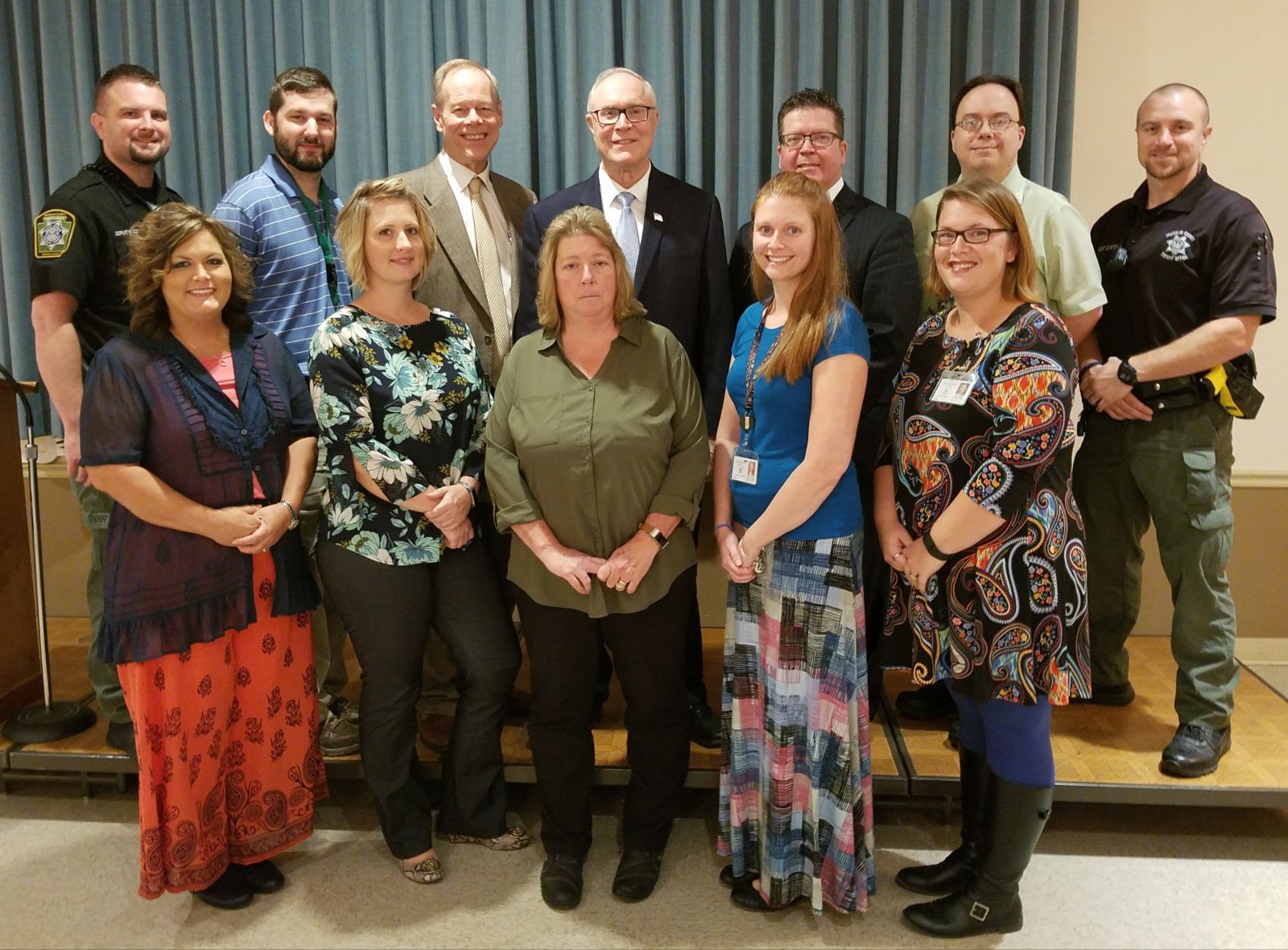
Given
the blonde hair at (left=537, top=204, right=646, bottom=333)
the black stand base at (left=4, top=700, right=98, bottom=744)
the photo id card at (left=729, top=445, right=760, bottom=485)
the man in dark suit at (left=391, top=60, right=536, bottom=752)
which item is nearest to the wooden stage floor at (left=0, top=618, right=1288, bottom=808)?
the black stand base at (left=4, top=700, right=98, bottom=744)

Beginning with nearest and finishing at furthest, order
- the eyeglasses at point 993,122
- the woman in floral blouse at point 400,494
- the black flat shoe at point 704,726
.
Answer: the woman in floral blouse at point 400,494 < the eyeglasses at point 993,122 < the black flat shoe at point 704,726

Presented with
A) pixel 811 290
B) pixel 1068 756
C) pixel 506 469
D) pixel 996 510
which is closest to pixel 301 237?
pixel 506 469

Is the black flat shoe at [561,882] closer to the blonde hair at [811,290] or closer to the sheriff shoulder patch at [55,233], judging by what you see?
the blonde hair at [811,290]

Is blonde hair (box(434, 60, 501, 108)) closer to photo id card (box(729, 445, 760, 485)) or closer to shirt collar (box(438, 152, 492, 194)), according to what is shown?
shirt collar (box(438, 152, 492, 194))

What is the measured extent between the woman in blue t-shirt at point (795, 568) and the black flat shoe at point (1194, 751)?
97cm

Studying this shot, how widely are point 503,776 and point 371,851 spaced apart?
437mm

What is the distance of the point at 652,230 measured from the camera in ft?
8.57

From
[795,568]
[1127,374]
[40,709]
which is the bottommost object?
[40,709]

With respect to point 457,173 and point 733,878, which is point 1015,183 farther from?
point 733,878

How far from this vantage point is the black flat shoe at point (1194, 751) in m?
2.58

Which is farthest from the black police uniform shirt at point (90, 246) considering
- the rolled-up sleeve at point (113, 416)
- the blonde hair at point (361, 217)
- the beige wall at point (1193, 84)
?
the beige wall at point (1193, 84)

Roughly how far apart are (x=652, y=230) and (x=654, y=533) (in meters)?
0.94

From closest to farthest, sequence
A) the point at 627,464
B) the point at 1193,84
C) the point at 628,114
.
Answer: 1. the point at 627,464
2. the point at 628,114
3. the point at 1193,84

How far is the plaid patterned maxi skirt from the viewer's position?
211 cm
